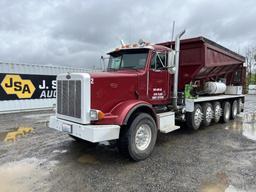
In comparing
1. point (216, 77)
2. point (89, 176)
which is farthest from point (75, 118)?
point (216, 77)

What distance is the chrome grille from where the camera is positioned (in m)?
4.56

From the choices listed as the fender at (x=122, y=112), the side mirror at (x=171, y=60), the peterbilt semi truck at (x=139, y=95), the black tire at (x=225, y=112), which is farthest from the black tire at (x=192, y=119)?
the fender at (x=122, y=112)

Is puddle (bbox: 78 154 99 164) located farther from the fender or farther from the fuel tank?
the fuel tank

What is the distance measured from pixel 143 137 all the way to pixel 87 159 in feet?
4.31

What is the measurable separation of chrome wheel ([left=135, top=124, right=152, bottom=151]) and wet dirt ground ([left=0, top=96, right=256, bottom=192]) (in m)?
0.31

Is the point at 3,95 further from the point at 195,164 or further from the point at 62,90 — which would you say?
the point at 195,164

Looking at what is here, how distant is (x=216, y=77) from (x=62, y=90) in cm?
682

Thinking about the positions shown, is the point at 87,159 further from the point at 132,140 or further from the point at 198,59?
the point at 198,59

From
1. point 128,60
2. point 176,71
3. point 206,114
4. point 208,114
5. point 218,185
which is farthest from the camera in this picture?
point 208,114

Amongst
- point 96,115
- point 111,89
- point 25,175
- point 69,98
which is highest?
point 111,89

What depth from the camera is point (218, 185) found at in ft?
12.3

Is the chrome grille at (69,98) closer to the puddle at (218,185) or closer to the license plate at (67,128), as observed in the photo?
the license plate at (67,128)

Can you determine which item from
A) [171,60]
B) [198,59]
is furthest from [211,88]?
[171,60]

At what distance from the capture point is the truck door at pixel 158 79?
224 inches
